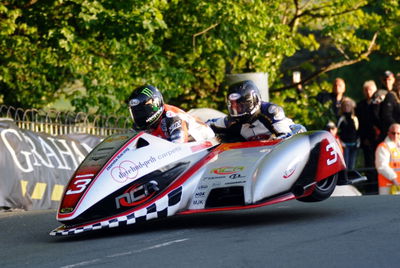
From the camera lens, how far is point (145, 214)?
8.97 meters

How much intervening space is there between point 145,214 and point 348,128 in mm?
8036

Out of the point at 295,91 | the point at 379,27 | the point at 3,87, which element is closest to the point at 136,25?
the point at 3,87

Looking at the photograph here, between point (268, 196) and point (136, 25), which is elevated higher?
point (136, 25)

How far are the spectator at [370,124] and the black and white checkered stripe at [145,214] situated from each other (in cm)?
782

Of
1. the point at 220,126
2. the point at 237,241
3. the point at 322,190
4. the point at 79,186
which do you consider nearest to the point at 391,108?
the point at 220,126

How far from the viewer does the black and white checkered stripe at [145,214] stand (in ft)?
29.0

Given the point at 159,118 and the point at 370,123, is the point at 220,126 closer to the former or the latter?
the point at 159,118

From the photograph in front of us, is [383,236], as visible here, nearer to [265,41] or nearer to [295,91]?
[265,41]

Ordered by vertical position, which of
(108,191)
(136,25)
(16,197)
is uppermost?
(136,25)

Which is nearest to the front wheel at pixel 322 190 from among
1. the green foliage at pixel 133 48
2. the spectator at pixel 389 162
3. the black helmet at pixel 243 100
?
the black helmet at pixel 243 100

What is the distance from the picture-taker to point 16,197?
42.7ft

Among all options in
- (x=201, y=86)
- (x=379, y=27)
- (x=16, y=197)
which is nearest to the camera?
(x=16, y=197)

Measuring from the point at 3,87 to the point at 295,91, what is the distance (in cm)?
712

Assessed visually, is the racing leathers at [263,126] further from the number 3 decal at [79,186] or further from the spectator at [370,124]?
the spectator at [370,124]
